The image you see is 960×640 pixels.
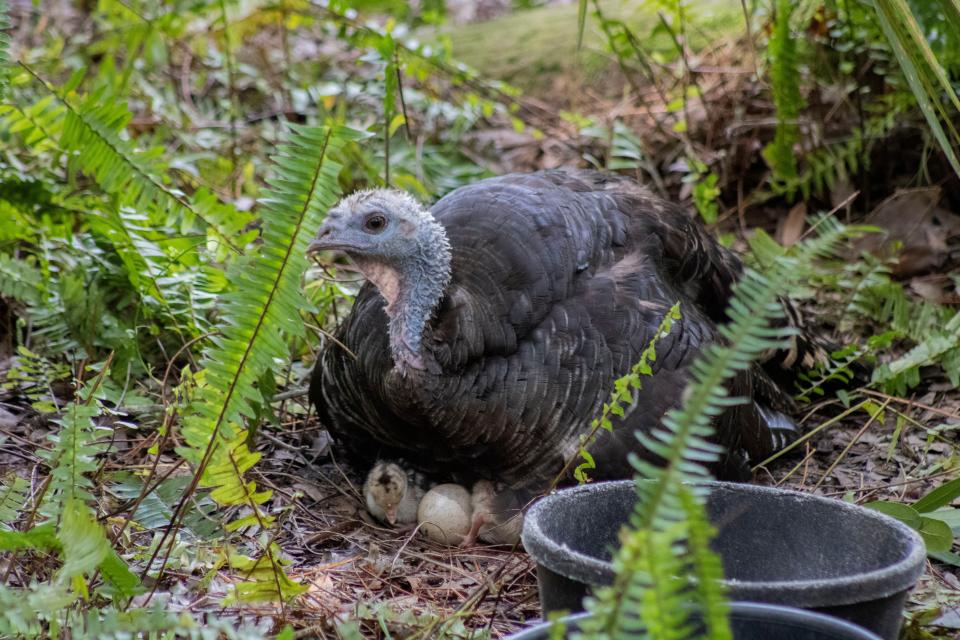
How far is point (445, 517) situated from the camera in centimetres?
343

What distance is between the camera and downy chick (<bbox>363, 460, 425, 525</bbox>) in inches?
140

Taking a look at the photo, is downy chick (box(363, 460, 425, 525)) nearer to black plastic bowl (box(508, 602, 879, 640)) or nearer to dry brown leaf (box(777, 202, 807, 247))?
black plastic bowl (box(508, 602, 879, 640))

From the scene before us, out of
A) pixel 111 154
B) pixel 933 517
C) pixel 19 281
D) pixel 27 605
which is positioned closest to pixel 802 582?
pixel 933 517

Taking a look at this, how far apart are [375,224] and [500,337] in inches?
21.0

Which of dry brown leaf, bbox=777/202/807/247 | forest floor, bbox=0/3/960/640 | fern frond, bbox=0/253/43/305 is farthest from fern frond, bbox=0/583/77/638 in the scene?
dry brown leaf, bbox=777/202/807/247

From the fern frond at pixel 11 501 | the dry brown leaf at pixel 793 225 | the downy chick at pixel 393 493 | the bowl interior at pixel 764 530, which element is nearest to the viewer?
the bowl interior at pixel 764 530

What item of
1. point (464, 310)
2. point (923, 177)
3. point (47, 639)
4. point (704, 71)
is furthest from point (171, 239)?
point (923, 177)

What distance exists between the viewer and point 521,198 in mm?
3734

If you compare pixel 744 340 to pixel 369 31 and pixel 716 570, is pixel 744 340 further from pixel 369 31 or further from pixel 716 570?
pixel 369 31

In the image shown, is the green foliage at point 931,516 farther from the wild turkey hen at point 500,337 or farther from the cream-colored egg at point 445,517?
the cream-colored egg at point 445,517

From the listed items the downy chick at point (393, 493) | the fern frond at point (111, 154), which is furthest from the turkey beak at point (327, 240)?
the downy chick at point (393, 493)

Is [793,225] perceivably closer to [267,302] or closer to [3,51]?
[267,302]

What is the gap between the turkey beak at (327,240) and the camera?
3.37 m

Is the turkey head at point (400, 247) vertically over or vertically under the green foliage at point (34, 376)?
over
